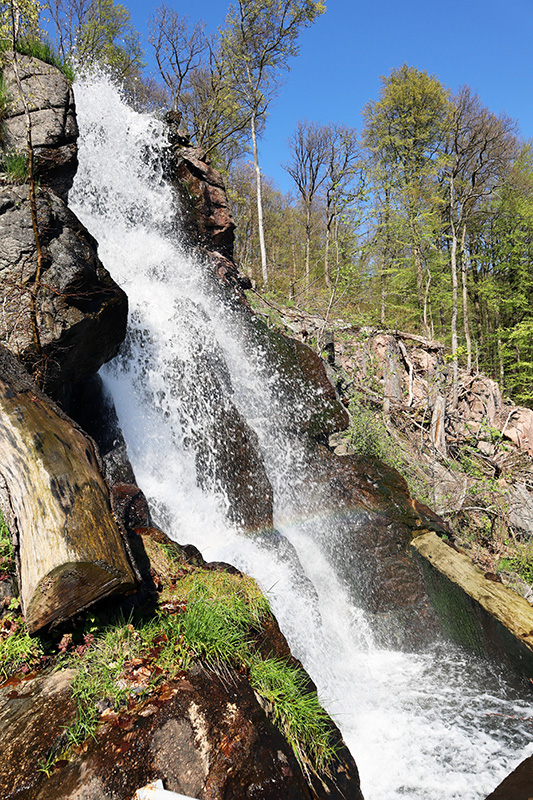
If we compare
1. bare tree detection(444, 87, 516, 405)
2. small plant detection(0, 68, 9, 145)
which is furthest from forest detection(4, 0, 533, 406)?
small plant detection(0, 68, 9, 145)

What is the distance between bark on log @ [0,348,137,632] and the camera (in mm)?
2455

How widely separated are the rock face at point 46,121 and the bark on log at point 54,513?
404 cm

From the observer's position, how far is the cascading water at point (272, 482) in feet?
12.3

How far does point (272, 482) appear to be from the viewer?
6.83 meters

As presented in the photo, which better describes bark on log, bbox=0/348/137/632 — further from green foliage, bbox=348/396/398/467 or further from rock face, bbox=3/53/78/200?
green foliage, bbox=348/396/398/467

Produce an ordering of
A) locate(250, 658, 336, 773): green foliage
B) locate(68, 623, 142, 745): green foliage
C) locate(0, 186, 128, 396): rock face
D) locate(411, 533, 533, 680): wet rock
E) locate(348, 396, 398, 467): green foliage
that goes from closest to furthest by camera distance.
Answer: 1. locate(68, 623, 142, 745): green foliage
2. locate(250, 658, 336, 773): green foliage
3. locate(0, 186, 128, 396): rock face
4. locate(411, 533, 533, 680): wet rock
5. locate(348, 396, 398, 467): green foliage

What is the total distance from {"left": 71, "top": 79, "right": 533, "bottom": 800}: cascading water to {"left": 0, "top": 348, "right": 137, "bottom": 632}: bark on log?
7.32ft

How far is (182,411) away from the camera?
644 centimetres

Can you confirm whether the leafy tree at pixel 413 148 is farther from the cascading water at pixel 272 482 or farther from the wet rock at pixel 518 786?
the wet rock at pixel 518 786

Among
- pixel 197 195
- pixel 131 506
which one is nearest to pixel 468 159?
pixel 197 195

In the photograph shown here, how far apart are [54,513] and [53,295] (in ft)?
8.71

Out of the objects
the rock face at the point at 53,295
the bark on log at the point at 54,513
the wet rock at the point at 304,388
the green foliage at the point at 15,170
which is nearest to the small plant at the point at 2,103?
the green foliage at the point at 15,170

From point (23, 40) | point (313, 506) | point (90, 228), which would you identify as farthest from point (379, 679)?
point (23, 40)

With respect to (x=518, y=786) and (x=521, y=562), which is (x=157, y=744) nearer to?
(x=518, y=786)
